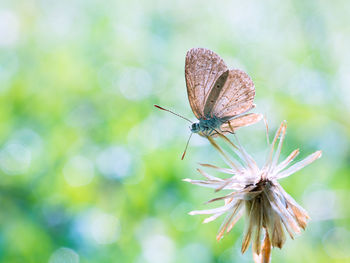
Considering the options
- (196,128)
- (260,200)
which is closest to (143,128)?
(196,128)

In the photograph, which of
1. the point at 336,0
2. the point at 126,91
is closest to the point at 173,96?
the point at 126,91

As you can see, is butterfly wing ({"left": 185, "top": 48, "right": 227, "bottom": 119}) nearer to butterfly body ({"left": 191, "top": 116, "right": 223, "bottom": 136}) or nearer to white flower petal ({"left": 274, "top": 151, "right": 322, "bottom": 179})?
butterfly body ({"left": 191, "top": 116, "right": 223, "bottom": 136})

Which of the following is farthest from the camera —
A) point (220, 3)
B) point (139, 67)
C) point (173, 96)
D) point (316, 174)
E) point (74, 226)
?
point (220, 3)

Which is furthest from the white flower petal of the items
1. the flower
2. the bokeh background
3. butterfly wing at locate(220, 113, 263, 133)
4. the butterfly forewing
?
the bokeh background

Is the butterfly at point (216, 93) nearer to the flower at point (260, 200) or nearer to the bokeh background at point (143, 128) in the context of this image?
the flower at point (260, 200)

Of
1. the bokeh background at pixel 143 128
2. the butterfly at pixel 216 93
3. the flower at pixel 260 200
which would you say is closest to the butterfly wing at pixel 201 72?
the butterfly at pixel 216 93

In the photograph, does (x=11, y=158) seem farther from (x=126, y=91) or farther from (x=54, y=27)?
(x=54, y=27)

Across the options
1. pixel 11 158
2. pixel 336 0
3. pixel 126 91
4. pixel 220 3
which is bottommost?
pixel 11 158
